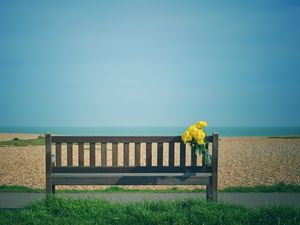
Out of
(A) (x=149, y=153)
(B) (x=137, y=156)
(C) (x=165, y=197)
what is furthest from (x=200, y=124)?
(C) (x=165, y=197)

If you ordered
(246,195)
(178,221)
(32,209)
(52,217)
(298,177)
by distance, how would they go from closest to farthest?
1. (178,221)
2. (52,217)
3. (32,209)
4. (246,195)
5. (298,177)

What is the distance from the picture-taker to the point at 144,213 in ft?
16.8

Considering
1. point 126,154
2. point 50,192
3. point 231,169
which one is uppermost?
point 126,154

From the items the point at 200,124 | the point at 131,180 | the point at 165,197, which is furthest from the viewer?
the point at 165,197

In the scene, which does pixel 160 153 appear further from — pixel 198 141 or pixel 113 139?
pixel 113 139

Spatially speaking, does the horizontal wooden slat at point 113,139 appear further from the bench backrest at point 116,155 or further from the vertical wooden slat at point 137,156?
the vertical wooden slat at point 137,156

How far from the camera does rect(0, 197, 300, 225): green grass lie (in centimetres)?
501

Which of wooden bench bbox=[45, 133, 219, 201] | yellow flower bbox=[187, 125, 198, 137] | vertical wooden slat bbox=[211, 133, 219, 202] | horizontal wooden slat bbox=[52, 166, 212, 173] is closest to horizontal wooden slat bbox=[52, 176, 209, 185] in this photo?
wooden bench bbox=[45, 133, 219, 201]

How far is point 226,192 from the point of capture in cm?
816

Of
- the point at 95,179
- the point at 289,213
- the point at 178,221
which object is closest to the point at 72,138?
the point at 95,179

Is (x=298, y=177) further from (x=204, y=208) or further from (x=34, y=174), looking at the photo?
(x=34, y=174)

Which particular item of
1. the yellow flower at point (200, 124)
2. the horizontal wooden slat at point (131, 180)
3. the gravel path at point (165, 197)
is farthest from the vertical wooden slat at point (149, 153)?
the gravel path at point (165, 197)

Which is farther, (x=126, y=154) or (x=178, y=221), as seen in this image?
(x=126, y=154)

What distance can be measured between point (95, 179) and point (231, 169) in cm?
829
